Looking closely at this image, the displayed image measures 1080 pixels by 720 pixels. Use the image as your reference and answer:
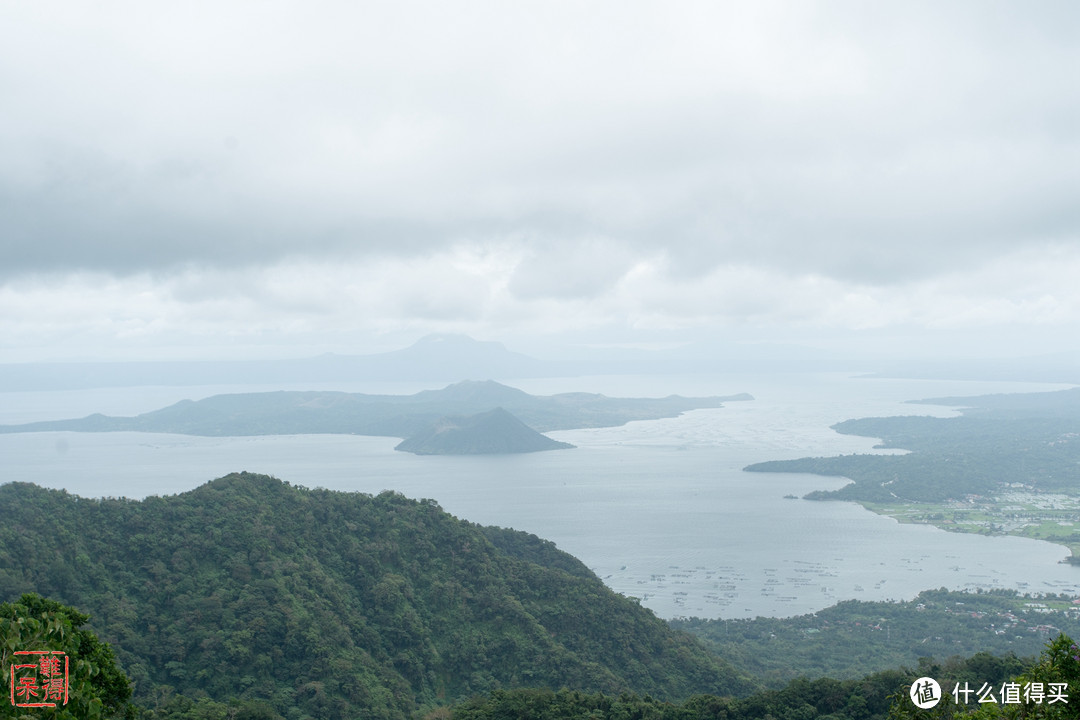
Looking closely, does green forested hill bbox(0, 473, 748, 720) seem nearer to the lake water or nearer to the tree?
the tree

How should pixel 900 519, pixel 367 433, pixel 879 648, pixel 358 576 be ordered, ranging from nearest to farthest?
pixel 358 576
pixel 879 648
pixel 900 519
pixel 367 433

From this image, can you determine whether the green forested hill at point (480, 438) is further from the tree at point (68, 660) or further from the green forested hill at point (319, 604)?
the tree at point (68, 660)

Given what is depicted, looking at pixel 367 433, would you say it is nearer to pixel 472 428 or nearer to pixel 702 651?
pixel 472 428

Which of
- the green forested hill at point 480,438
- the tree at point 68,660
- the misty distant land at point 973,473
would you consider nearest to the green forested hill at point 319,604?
the tree at point 68,660

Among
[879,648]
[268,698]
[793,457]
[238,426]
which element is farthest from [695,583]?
[238,426]

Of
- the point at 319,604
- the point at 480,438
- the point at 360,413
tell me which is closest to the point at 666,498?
the point at 480,438

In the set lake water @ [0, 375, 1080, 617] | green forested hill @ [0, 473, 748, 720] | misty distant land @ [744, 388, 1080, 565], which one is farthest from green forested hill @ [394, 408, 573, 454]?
green forested hill @ [0, 473, 748, 720]

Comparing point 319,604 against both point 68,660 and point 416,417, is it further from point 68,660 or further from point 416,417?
point 416,417
